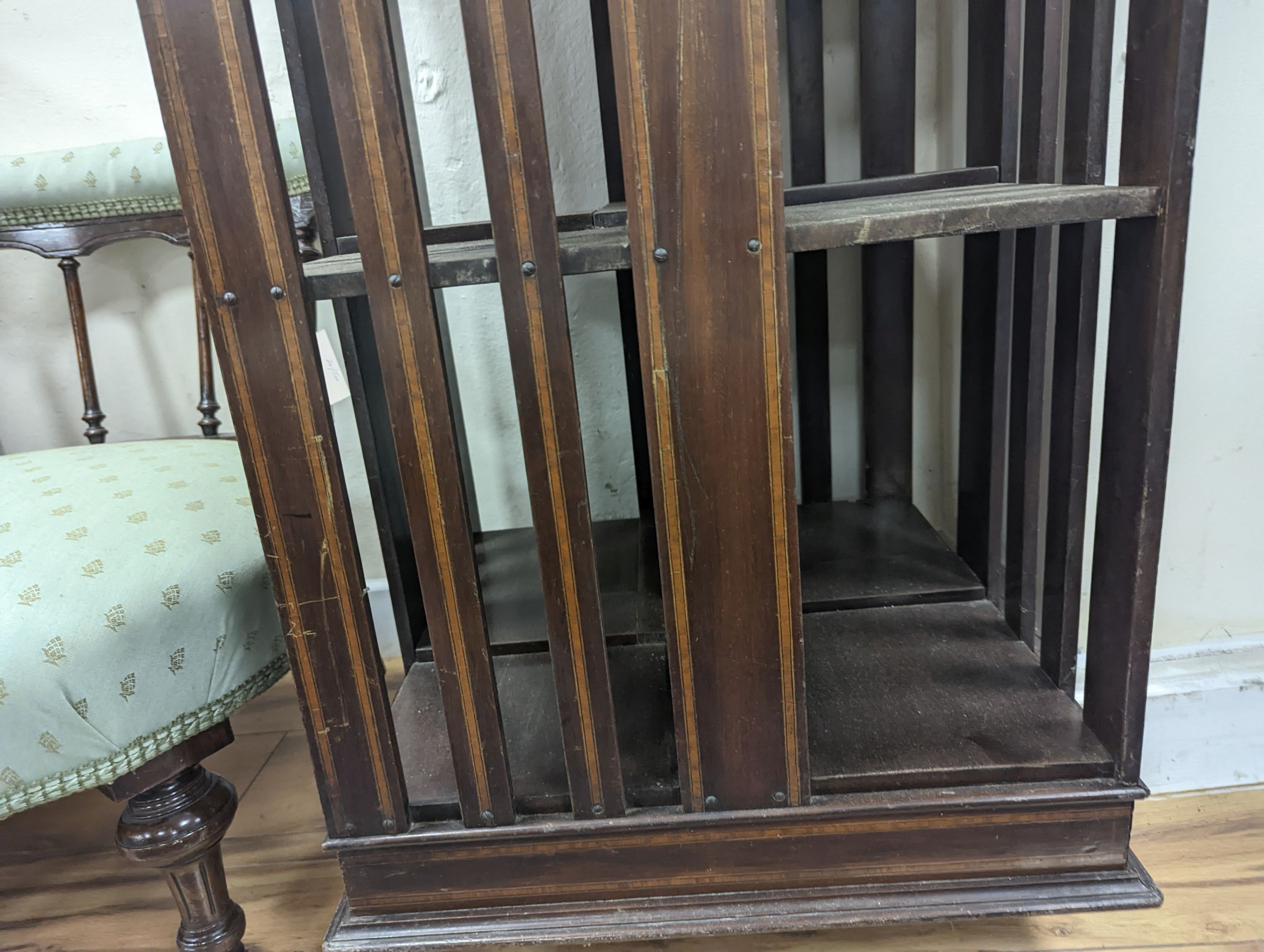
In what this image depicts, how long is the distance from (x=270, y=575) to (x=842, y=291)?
2.90 feet

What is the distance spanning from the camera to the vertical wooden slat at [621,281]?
3.34 feet

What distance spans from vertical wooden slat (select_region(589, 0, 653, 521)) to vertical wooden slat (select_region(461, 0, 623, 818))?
0.38m

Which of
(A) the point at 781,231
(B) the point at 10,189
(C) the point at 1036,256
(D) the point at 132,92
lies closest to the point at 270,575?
(A) the point at 781,231

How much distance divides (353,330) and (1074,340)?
704 mm

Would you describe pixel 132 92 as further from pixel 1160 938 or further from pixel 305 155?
pixel 1160 938

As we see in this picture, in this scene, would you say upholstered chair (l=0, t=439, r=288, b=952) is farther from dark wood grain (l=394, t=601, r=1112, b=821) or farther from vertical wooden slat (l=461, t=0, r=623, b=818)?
vertical wooden slat (l=461, t=0, r=623, b=818)

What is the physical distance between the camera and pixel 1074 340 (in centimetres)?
70

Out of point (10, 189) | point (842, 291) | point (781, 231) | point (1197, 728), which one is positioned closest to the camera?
point (781, 231)

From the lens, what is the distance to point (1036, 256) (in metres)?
0.75

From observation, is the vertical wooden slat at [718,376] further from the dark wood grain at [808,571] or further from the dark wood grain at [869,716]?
the dark wood grain at [808,571]

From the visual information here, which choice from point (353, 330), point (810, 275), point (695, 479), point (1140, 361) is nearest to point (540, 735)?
point (695, 479)

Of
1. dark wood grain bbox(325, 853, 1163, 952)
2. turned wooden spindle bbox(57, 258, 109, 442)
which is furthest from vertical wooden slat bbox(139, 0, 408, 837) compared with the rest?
turned wooden spindle bbox(57, 258, 109, 442)

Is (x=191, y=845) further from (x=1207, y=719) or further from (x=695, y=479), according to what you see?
(x=1207, y=719)

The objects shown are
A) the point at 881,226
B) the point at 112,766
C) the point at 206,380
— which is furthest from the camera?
the point at 206,380
